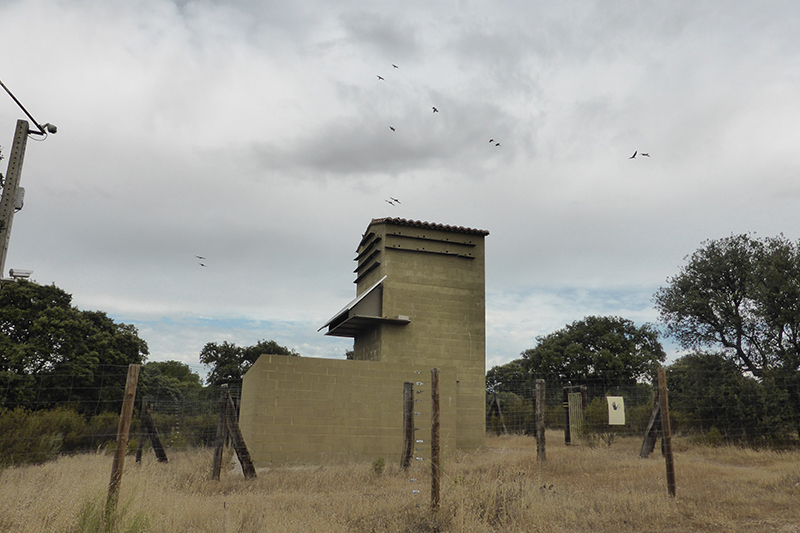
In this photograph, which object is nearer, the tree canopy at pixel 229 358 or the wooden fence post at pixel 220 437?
the wooden fence post at pixel 220 437

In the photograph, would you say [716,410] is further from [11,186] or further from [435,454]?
[11,186]

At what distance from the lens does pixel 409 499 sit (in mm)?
7812

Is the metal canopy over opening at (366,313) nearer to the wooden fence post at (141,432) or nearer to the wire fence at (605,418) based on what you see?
the wire fence at (605,418)

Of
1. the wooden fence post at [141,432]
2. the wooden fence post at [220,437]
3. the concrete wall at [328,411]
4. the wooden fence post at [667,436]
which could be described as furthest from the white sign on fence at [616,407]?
the wooden fence post at [141,432]

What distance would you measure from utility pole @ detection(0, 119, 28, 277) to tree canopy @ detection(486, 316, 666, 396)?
1406 inches

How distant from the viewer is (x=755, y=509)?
7758mm

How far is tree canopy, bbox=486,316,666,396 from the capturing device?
37625mm

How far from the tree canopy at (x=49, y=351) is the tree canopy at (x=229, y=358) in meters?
17.8

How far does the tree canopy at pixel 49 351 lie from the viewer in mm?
21500

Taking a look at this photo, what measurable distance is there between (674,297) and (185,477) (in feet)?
62.0

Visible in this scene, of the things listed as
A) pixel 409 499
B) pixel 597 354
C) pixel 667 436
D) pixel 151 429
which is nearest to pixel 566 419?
pixel 667 436

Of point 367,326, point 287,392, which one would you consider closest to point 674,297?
point 367,326

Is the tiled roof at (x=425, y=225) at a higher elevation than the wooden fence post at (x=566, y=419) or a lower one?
higher

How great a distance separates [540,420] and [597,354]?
27876 mm
